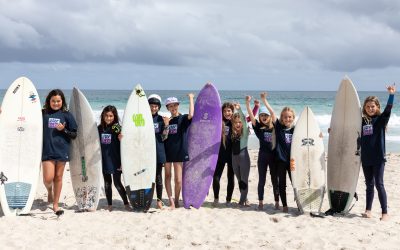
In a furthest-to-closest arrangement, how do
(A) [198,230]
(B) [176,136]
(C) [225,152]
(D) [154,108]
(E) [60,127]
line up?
(C) [225,152]
(D) [154,108]
(B) [176,136]
(E) [60,127]
(A) [198,230]

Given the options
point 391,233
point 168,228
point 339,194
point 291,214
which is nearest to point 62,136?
point 168,228

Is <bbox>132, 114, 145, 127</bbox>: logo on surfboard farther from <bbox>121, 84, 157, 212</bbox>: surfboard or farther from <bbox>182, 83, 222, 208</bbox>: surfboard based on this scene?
<bbox>182, 83, 222, 208</bbox>: surfboard

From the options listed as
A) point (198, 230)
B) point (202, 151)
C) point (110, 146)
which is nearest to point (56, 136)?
point (110, 146)

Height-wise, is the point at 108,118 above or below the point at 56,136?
above

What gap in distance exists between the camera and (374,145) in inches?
210

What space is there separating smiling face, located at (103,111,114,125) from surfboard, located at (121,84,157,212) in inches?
8.0

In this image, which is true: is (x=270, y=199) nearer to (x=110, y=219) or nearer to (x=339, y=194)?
(x=339, y=194)

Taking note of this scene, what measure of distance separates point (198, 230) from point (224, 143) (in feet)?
5.25

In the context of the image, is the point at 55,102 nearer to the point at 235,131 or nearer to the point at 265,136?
the point at 235,131

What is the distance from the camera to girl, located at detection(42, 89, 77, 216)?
5523 millimetres

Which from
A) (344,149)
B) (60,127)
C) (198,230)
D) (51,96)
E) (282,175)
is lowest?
(198,230)

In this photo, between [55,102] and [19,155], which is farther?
[19,155]

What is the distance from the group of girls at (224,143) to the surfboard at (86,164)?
0.54 feet

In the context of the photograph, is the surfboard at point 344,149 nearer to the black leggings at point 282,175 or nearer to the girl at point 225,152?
the black leggings at point 282,175
